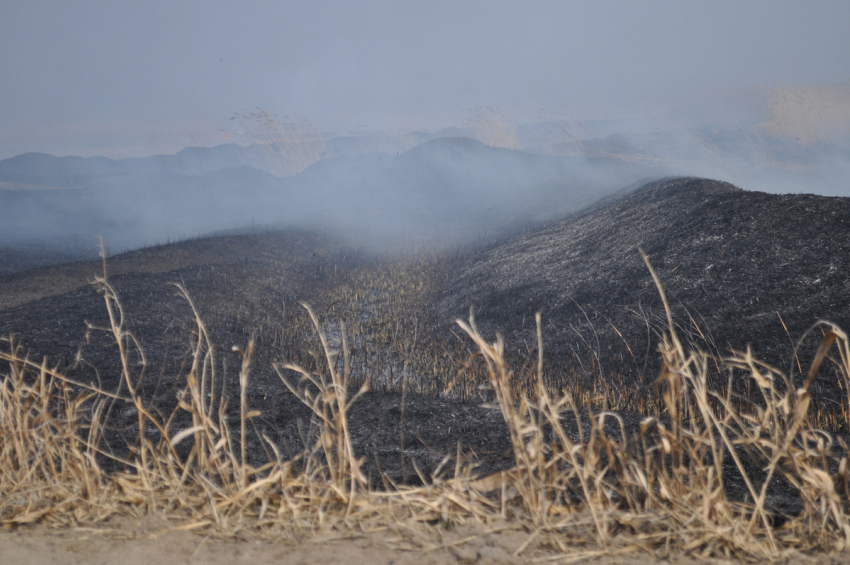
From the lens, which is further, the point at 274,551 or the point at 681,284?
the point at 681,284

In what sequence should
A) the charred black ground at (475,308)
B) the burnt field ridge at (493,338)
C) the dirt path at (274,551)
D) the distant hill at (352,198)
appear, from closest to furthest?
the dirt path at (274,551)
the burnt field ridge at (493,338)
the charred black ground at (475,308)
the distant hill at (352,198)

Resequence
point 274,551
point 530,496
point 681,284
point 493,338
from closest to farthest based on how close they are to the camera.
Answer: point 274,551 → point 530,496 → point 681,284 → point 493,338

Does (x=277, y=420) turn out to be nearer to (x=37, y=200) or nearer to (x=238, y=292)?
(x=238, y=292)

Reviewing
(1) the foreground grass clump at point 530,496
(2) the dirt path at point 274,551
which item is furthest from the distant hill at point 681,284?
(2) the dirt path at point 274,551

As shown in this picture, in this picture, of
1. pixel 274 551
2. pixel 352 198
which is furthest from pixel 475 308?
pixel 352 198

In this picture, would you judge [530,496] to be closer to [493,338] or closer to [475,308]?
[493,338]

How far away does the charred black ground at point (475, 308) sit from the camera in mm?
4312

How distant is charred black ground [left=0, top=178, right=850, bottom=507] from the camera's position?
4.31m

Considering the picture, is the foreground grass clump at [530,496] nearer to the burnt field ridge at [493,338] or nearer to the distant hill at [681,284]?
the burnt field ridge at [493,338]

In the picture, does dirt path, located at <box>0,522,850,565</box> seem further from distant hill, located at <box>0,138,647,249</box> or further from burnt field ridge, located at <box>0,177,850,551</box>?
distant hill, located at <box>0,138,647,249</box>

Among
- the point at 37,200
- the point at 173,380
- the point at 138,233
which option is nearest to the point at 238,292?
the point at 173,380

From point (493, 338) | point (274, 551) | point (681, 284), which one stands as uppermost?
point (681, 284)

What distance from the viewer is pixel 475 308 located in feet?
27.8

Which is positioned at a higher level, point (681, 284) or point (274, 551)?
point (681, 284)
